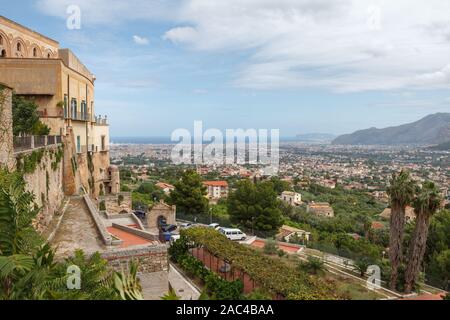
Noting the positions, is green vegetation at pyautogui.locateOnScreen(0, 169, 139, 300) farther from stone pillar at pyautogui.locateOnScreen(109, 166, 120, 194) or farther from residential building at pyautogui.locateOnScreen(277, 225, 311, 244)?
stone pillar at pyautogui.locateOnScreen(109, 166, 120, 194)

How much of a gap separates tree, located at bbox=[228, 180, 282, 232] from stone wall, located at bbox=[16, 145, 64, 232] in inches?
563

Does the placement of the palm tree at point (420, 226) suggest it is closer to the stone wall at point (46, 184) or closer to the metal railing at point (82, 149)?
the stone wall at point (46, 184)

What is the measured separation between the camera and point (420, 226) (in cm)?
1602

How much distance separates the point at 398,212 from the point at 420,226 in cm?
117

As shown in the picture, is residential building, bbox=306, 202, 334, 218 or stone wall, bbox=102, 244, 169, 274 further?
residential building, bbox=306, 202, 334, 218

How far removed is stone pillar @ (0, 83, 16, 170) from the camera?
27.7 ft

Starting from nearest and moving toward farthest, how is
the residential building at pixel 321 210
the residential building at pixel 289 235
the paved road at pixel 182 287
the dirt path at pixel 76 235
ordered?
the dirt path at pixel 76 235, the paved road at pixel 182 287, the residential building at pixel 289 235, the residential building at pixel 321 210

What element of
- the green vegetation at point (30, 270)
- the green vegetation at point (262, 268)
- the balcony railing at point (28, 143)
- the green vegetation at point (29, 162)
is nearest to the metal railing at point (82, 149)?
the balcony railing at point (28, 143)

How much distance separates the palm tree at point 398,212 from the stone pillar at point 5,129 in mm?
14517

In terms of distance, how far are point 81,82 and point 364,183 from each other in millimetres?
81863

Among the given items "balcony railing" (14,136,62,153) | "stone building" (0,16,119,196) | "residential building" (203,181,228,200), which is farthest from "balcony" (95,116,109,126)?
"residential building" (203,181,228,200)

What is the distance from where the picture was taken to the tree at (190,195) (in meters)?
29.4
